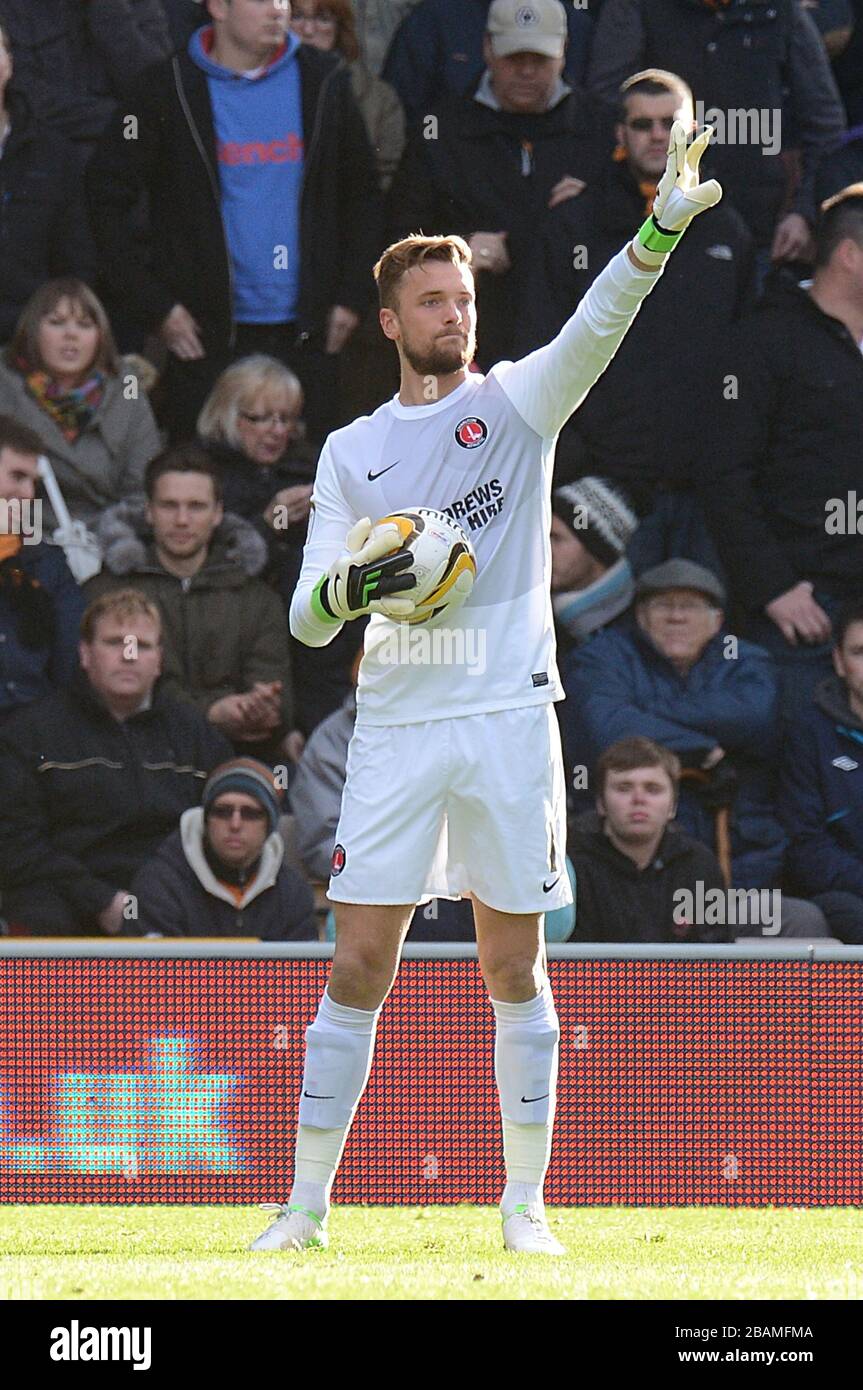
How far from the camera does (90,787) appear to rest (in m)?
8.14

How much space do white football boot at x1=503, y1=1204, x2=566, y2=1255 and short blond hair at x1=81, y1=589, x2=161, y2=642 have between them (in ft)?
13.0

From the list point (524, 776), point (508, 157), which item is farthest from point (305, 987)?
point (508, 157)

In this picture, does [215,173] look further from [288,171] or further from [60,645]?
[60,645]

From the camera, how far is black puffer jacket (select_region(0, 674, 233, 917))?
26.6 ft

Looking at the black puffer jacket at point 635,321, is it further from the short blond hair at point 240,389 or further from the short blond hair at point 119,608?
the short blond hair at point 119,608

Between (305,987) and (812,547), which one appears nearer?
(305,987)

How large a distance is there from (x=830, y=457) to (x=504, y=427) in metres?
3.87

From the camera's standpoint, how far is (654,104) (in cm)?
841

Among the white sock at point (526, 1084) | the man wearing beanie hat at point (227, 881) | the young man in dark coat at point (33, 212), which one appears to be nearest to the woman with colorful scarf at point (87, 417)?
the young man in dark coat at point (33, 212)

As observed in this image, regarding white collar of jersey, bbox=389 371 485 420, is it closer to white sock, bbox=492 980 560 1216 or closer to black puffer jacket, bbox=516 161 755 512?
white sock, bbox=492 980 560 1216

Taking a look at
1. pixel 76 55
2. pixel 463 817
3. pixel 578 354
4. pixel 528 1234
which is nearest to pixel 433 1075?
pixel 528 1234

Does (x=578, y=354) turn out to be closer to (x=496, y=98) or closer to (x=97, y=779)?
(x=97, y=779)

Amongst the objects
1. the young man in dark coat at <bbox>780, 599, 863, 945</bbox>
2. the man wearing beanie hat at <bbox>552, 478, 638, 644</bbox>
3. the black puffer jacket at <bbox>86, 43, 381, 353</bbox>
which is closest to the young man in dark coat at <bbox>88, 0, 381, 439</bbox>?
the black puffer jacket at <bbox>86, 43, 381, 353</bbox>

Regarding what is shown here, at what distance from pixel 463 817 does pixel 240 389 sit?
4.07 m
